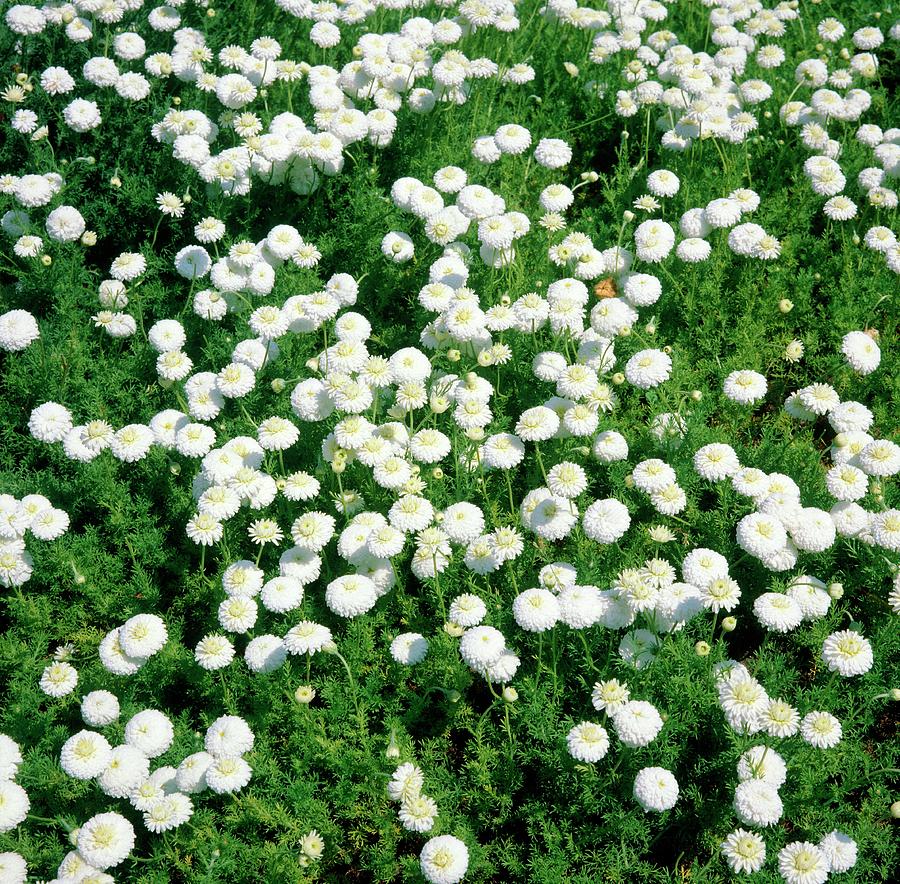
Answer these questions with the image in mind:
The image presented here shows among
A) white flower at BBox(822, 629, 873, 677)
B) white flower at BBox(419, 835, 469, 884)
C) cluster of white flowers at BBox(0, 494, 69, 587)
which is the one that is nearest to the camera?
white flower at BBox(419, 835, 469, 884)

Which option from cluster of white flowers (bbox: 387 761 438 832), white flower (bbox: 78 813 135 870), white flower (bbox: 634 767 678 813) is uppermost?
white flower (bbox: 634 767 678 813)

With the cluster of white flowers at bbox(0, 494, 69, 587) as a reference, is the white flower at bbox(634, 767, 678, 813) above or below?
above

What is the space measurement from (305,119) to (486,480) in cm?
263

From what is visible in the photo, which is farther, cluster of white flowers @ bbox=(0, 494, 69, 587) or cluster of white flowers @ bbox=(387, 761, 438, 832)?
cluster of white flowers @ bbox=(0, 494, 69, 587)

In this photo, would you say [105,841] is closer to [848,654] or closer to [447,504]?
[447,504]

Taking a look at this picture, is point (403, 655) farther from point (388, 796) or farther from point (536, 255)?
point (536, 255)

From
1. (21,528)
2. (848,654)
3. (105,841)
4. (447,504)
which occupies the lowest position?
(105,841)

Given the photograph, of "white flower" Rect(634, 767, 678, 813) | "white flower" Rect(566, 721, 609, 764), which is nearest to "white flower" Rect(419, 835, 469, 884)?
"white flower" Rect(566, 721, 609, 764)

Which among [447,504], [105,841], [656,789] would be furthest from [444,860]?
[447,504]

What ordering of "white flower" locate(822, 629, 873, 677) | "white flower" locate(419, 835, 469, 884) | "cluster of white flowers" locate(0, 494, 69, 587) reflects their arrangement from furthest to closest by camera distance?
"cluster of white flowers" locate(0, 494, 69, 587), "white flower" locate(822, 629, 873, 677), "white flower" locate(419, 835, 469, 884)

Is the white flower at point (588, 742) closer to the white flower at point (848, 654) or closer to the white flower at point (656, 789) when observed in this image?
the white flower at point (656, 789)

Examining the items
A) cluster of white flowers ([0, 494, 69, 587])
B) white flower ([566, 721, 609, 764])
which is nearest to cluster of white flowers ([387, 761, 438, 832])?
white flower ([566, 721, 609, 764])

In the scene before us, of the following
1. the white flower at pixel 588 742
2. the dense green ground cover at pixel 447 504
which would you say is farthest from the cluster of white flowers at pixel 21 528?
the white flower at pixel 588 742

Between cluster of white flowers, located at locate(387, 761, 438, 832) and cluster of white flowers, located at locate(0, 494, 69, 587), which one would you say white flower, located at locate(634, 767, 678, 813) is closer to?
cluster of white flowers, located at locate(387, 761, 438, 832)
